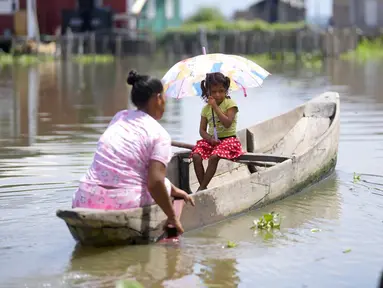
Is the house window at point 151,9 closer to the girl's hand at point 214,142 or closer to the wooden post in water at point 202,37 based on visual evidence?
the wooden post in water at point 202,37

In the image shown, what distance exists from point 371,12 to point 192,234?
43.6 meters

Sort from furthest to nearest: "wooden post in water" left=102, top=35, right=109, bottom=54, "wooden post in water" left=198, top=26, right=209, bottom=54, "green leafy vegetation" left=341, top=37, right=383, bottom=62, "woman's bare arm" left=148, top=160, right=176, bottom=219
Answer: "wooden post in water" left=198, top=26, right=209, bottom=54 → "wooden post in water" left=102, top=35, right=109, bottom=54 → "green leafy vegetation" left=341, top=37, right=383, bottom=62 → "woman's bare arm" left=148, top=160, right=176, bottom=219

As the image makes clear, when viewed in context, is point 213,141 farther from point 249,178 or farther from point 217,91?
point 249,178

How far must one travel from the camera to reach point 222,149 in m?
8.34

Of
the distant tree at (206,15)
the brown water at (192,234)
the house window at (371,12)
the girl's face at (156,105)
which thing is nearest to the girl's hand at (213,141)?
the brown water at (192,234)

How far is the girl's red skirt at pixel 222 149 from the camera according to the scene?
8.33 metres

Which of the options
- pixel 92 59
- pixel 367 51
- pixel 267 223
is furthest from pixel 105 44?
pixel 267 223

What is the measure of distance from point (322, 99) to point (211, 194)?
14.5 ft

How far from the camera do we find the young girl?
8188 mm

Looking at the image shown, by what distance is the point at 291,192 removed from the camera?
28.6 ft

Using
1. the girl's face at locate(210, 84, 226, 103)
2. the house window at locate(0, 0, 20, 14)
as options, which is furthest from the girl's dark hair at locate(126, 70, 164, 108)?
the house window at locate(0, 0, 20, 14)

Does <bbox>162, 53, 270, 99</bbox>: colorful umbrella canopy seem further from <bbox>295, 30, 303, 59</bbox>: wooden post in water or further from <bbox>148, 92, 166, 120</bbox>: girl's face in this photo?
<bbox>295, 30, 303, 59</bbox>: wooden post in water

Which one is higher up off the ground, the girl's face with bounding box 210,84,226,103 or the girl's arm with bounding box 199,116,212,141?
the girl's face with bounding box 210,84,226,103

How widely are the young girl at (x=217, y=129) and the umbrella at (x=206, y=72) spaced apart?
3.8 inches
